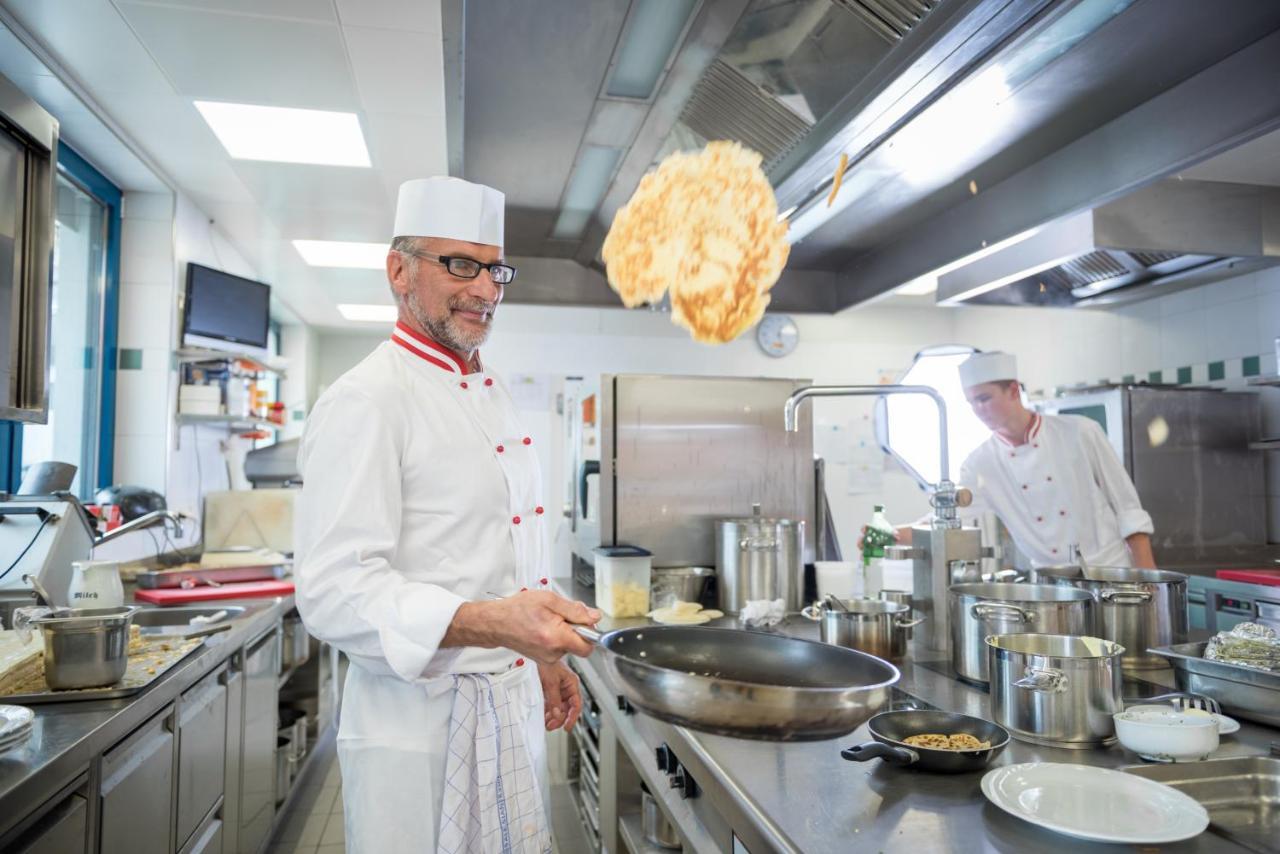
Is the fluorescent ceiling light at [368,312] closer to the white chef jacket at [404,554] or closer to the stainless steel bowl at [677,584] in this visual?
the stainless steel bowl at [677,584]

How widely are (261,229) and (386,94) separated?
210 centimetres

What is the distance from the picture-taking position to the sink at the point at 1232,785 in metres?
1.06

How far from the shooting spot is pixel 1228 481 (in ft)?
12.9

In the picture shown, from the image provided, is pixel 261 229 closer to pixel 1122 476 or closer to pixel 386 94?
pixel 386 94

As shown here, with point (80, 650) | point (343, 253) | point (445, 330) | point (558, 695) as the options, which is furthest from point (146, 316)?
point (558, 695)

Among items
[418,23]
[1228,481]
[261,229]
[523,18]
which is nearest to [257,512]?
[261,229]

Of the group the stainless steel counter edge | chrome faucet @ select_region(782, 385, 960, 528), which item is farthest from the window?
chrome faucet @ select_region(782, 385, 960, 528)

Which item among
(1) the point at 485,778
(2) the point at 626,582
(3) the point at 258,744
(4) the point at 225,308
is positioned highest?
(4) the point at 225,308

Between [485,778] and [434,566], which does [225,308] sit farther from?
[485,778]

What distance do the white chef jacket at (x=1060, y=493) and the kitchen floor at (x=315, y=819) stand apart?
2.92 meters

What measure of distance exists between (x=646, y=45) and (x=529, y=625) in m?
A: 1.69

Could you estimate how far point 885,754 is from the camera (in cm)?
115

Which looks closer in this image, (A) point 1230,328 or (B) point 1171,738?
(B) point 1171,738

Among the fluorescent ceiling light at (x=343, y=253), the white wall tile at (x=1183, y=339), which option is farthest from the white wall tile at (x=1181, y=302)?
the fluorescent ceiling light at (x=343, y=253)
